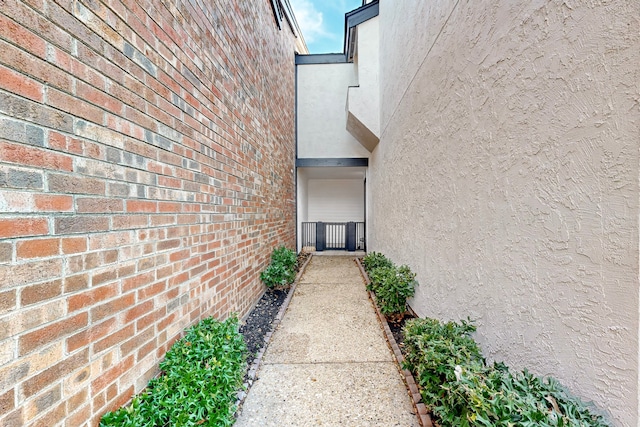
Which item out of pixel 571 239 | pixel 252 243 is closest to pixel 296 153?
pixel 252 243

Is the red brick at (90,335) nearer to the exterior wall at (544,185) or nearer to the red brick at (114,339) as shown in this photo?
the red brick at (114,339)

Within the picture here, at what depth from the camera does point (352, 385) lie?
2.29m

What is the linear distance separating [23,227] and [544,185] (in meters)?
2.35

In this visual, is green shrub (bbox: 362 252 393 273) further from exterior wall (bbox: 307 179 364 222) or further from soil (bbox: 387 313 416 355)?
exterior wall (bbox: 307 179 364 222)

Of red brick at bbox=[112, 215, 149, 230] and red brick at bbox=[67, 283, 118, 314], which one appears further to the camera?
red brick at bbox=[112, 215, 149, 230]

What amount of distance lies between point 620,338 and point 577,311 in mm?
184

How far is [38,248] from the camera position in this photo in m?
1.11

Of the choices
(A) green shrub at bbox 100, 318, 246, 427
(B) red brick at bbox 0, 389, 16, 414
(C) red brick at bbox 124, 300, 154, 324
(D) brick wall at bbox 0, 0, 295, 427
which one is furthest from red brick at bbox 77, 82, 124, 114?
(A) green shrub at bbox 100, 318, 246, 427

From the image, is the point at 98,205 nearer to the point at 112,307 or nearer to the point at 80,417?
the point at 112,307

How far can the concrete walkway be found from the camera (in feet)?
6.47

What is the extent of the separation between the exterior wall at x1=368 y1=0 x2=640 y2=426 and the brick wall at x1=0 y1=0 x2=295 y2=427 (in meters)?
2.26

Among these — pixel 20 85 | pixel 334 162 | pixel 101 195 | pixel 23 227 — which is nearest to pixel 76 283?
pixel 23 227

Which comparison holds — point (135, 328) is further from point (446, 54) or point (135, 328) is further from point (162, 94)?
point (446, 54)

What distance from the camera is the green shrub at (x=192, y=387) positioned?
1451 millimetres
